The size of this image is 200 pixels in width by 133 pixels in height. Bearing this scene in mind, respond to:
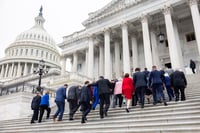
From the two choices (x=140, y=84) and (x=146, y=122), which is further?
(x=140, y=84)

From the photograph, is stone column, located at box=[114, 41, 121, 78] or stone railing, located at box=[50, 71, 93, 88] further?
stone column, located at box=[114, 41, 121, 78]


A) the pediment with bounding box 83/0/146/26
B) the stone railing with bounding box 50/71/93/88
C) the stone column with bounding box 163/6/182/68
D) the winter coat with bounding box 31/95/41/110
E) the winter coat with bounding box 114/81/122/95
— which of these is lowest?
the winter coat with bounding box 31/95/41/110

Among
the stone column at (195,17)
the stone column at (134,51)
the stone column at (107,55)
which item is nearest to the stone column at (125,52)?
the stone column at (107,55)

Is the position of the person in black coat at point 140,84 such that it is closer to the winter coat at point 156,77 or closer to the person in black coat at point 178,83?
the winter coat at point 156,77

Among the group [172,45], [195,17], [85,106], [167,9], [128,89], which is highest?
[167,9]

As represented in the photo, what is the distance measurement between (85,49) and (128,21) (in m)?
10.9

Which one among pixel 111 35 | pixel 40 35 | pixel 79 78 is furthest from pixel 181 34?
pixel 40 35

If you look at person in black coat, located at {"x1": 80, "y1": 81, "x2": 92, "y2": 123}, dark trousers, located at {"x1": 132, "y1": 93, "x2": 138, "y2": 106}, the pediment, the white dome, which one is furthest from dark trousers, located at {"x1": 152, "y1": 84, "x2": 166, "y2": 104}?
the white dome

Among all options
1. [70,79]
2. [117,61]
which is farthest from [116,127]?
[117,61]

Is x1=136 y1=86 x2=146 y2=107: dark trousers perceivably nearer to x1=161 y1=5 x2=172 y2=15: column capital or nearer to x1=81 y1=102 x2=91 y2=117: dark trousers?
x1=81 y1=102 x2=91 y2=117: dark trousers

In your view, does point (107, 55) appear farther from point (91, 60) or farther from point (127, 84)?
point (127, 84)

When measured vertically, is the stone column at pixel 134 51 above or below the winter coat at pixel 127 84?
above

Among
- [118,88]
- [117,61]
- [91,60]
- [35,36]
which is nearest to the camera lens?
[118,88]

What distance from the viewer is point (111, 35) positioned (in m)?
28.3
